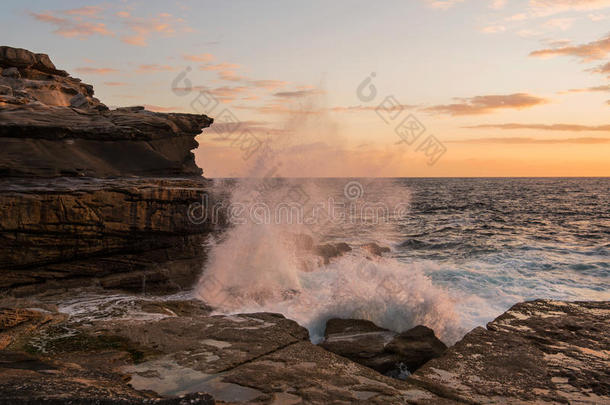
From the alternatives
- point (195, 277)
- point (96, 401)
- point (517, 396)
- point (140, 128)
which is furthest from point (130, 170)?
point (517, 396)

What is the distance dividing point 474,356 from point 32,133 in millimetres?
11241

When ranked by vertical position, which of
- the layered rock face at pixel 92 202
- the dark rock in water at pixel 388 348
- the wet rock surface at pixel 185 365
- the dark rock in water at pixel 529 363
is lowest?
the dark rock in water at pixel 388 348

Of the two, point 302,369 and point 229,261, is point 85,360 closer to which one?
point 302,369

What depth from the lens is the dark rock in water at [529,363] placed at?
4.36 metres

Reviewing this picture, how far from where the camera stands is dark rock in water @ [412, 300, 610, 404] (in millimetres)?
4359

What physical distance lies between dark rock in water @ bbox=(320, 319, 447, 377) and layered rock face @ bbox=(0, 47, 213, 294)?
540 cm

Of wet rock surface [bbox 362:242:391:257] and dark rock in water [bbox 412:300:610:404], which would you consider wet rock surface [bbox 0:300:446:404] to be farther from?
wet rock surface [bbox 362:242:391:257]

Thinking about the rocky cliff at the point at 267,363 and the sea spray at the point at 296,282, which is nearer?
the rocky cliff at the point at 267,363

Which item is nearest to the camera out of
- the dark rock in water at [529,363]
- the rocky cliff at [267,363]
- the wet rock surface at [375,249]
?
the rocky cliff at [267,363]

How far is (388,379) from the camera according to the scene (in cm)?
449

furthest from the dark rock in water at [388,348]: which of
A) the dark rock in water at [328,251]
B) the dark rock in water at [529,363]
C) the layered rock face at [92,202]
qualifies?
the dark rock in water at [328,251]

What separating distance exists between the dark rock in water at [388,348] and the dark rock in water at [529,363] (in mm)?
348

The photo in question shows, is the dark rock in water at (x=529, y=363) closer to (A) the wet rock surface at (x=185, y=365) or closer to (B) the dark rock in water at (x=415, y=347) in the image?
(B) the dark rock in water at (x=415, y=347)

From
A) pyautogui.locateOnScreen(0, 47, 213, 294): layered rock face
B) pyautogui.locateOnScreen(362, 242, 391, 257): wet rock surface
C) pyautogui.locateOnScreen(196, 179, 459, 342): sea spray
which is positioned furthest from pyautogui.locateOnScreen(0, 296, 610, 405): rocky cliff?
pyautogui.locateOnScreen(362, 242, 391, 257): wet rock surface
